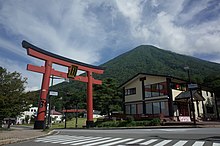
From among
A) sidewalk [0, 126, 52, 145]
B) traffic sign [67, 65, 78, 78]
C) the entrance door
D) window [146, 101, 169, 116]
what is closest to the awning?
the entrance door

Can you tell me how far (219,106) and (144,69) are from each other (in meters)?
53.8

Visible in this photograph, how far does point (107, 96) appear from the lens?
33094 millimetres

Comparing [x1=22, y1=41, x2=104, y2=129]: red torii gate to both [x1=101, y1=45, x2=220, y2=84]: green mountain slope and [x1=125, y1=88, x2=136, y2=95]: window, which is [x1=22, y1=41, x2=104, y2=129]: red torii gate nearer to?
[x1=125, y1=88, x2=136, y2=95]: window

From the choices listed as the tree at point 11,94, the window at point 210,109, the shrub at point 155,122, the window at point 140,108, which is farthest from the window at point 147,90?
the tree at point 11,94

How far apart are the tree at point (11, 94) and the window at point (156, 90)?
1755 cm

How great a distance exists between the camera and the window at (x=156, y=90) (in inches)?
1094

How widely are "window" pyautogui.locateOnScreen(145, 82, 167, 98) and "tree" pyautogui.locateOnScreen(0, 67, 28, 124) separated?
17.5 m

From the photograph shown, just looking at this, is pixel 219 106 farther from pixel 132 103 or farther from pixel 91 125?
pixel 91 125

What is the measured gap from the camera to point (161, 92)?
2803cm

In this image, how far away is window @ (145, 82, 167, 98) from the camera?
2778 centimetres

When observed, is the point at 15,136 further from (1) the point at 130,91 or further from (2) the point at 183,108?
(2) the point at 183,108

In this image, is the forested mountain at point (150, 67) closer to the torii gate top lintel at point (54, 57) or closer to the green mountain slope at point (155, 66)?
the green mountain slope at point (155, 66)

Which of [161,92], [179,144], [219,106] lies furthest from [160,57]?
[179,144]

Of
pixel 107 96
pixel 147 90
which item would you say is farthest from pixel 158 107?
pixel 107 96
